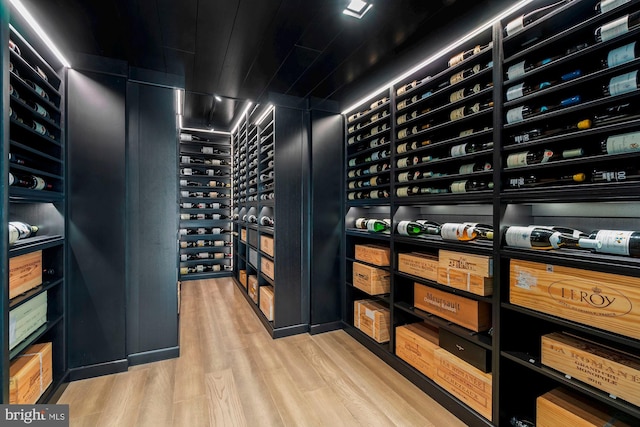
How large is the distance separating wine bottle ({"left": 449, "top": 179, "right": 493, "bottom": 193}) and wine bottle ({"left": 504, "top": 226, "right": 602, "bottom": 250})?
30 cm

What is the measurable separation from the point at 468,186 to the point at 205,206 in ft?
15.6

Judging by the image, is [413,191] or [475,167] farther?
[413,191]

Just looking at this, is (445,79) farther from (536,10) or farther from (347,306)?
(347,306)

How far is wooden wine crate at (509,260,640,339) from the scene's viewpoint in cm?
109

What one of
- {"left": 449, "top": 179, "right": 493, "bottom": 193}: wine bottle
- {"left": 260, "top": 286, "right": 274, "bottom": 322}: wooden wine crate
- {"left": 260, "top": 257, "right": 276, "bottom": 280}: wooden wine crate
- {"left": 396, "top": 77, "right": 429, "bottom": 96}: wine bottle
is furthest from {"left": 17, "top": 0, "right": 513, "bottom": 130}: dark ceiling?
{"left": 260, "top": 286, "right": 274, "bottom": 322}: wooden wine crate

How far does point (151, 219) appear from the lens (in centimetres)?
242

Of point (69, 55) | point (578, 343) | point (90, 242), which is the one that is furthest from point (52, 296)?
point (578, 343)

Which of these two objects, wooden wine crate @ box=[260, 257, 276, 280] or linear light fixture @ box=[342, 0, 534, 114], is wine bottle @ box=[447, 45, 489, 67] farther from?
wooden wine crate @ box=[260, 257, 276, 280]

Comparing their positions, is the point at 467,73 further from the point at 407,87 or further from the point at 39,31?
the point at 39,31

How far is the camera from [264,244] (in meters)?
3.28

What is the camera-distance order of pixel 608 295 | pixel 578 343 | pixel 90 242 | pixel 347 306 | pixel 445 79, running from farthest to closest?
pixel 347 306 < pixel 90 242 < pixel 445 79 < pixel 578 343 < pixel 608 295

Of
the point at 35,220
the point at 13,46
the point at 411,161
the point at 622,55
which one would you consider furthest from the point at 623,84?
the point at 35,220

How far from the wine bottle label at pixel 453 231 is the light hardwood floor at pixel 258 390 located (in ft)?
3.63

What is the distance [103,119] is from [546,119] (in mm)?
2895
